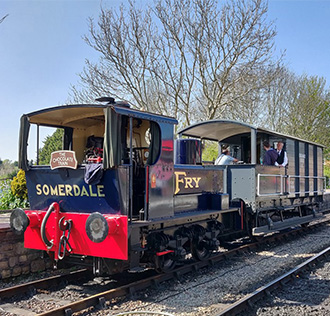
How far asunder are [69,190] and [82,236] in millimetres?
815

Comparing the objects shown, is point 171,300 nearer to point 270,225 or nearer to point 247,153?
point 270,225

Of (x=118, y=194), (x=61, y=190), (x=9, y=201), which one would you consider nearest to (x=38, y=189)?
(x=61, y=190)

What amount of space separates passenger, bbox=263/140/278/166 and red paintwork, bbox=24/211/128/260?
212 inches

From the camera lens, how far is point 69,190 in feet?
19.6

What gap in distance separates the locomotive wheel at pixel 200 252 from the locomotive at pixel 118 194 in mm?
20

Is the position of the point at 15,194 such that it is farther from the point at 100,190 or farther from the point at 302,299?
the point at 302,299

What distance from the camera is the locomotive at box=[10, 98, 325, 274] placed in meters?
Answer: 5.40

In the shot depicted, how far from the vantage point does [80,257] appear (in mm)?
5949

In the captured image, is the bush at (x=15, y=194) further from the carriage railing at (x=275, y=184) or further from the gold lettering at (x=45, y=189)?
the carriage railing at (x=275, y=184)

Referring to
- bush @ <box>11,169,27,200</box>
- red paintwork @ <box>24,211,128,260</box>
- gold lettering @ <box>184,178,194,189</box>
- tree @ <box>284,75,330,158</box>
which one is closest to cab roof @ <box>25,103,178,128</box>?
gold lettering @ <box>184,178,194,189</box>

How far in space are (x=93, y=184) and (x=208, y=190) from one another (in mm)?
3150

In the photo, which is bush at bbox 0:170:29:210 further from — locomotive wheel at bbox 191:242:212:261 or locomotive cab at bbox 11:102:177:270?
locomotive wheel at bbox 191:242:212:261

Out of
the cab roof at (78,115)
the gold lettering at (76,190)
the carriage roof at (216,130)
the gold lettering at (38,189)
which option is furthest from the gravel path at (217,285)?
the carriage roof at (216,130)

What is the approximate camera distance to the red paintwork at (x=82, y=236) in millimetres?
5266
